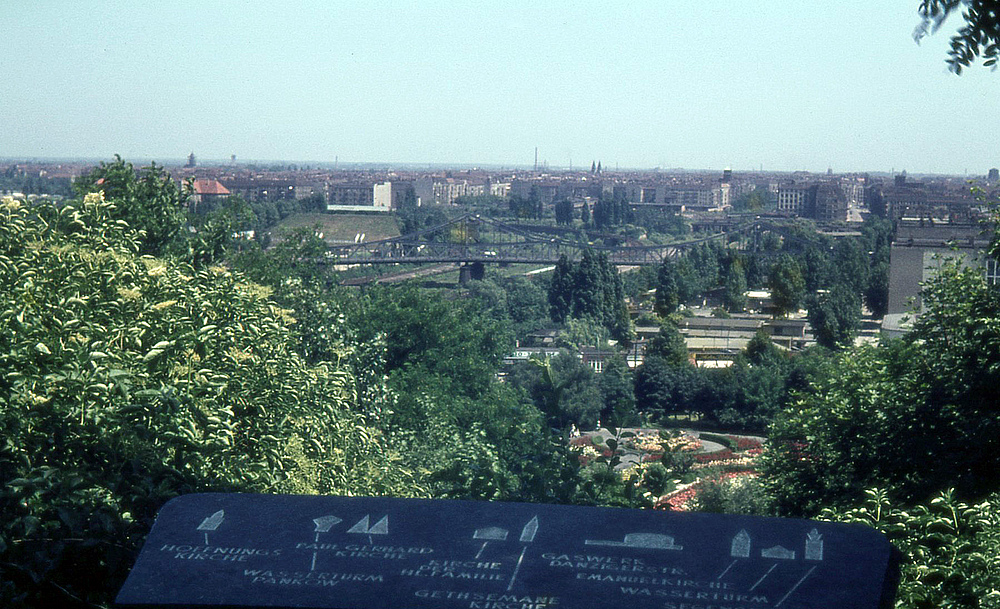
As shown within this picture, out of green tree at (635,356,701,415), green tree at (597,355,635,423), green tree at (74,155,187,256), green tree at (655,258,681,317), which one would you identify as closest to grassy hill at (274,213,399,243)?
green tree at (655,258,681,317)

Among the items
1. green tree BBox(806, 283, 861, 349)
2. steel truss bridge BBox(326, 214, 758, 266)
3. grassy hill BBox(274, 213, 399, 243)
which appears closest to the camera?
green tree BBox(806, 283, 861, 349)

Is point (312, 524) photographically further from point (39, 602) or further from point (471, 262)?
point (471, 262)

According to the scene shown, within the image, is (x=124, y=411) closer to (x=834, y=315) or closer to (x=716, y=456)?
(x=716, y=456)

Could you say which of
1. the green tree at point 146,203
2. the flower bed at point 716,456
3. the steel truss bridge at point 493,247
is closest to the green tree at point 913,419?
the green tree at point 146,203

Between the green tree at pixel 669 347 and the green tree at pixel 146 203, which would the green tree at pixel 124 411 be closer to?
the green tree at pixel 146 203

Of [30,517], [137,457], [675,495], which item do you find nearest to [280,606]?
[30,517]

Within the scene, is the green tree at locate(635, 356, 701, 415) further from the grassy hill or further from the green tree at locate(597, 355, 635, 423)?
the grassy hill
